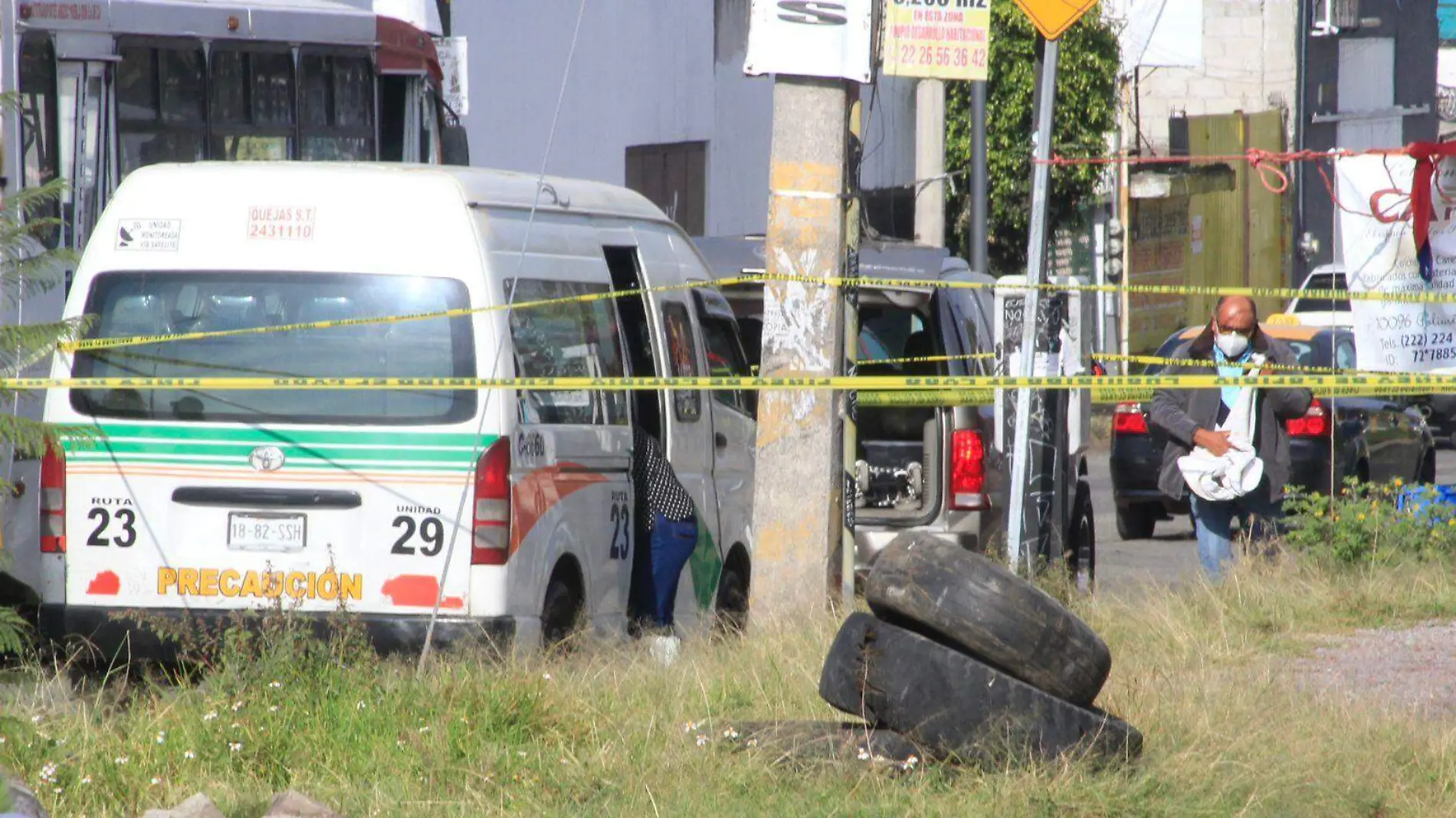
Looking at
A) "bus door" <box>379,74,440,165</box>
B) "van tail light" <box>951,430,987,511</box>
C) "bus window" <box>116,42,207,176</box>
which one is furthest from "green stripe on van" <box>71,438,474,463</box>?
"bus door" <box>379,74,440,165</box>

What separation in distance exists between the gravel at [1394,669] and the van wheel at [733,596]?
265 centimetres

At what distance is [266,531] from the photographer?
6625 millimetres

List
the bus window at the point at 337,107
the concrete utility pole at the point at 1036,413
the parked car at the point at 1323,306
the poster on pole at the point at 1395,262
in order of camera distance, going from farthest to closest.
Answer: the parked car at the point at 1323,306
the bus window at the point at 337,107
the poster on pole at the point at 1395,262
the concrete utility pole at the point at 1036,413

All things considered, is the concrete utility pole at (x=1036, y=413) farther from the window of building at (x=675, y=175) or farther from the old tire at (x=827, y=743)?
the window of building at (x=675, y=175)

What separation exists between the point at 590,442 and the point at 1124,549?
7561 mm

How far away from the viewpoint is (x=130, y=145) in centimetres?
1172

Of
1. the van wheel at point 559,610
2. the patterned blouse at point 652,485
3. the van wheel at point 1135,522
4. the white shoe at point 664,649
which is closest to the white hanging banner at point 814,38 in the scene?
the patterned blouse at point 652,485

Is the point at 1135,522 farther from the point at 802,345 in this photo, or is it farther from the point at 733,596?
the point at 802,345

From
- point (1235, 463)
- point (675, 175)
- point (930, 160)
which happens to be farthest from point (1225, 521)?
point (675, 175)

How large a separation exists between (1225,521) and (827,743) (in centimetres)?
444

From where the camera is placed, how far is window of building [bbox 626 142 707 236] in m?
22.3

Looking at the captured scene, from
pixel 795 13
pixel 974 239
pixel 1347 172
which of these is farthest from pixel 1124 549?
pixel 795 13

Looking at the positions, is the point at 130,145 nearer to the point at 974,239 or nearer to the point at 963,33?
the point at 963,33

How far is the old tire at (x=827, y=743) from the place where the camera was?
5.07 meters
